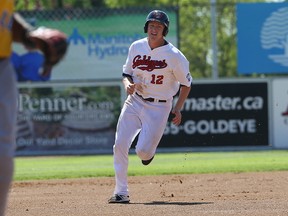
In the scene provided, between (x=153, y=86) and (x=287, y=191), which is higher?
(x=153, y=86)

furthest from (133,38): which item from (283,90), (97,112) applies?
(283,90)

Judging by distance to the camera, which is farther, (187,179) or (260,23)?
Answer: (260,23)

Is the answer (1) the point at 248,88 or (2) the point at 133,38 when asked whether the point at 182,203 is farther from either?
(2) the point at 133,38

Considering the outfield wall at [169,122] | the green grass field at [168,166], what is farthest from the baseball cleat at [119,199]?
the outfield wall at [169,122]

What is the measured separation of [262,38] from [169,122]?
3.72m

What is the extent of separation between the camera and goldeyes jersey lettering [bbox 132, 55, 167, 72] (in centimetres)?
1009

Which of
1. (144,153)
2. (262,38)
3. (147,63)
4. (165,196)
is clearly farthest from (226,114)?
(147,63)

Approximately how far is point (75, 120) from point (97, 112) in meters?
0.62

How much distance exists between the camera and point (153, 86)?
1020 centimetres

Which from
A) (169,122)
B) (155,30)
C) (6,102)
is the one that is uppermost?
(155,30)

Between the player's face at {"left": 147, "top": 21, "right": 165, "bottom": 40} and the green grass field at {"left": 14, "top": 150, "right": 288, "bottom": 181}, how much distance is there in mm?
5009

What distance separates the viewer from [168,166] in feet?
54.8

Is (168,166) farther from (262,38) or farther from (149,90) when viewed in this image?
(262,38)

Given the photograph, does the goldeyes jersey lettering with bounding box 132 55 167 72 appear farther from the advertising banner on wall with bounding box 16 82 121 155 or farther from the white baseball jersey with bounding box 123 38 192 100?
the advertising banner on wall with bounding box 16 82 121 155
